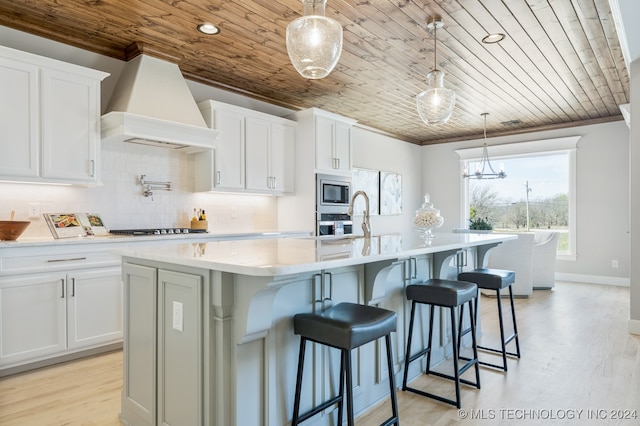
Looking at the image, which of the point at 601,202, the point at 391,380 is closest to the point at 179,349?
the point at 391,380

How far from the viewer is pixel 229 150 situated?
14.0ft

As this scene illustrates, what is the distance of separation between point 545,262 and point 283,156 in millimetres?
3972

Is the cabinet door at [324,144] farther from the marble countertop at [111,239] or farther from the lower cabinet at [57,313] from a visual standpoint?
the lower cabinet at [57,313]

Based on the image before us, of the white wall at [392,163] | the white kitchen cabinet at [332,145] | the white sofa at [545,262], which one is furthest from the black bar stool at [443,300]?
the white wall at [392,163]

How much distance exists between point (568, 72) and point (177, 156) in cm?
427

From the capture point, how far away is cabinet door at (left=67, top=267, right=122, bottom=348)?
293 cm

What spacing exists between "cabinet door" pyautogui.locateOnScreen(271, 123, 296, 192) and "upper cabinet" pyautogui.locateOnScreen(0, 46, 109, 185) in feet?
6.50

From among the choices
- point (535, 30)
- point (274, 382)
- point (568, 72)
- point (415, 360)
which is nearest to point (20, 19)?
point (274, 382)

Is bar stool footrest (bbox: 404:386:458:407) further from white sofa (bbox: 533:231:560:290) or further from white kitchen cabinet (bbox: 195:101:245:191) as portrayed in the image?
white sofa (bbox: 533:231:560:290)

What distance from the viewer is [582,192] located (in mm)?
6289

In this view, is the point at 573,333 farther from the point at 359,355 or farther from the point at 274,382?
the point at 274,382

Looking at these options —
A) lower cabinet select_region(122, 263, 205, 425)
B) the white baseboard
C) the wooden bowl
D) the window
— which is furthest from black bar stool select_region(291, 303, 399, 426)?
the window

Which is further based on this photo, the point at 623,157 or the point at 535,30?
the point at 623,157

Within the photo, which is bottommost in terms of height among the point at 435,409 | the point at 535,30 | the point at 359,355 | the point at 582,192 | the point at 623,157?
the point at 435,409
